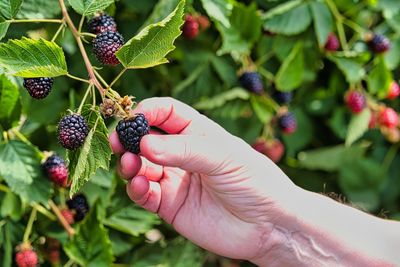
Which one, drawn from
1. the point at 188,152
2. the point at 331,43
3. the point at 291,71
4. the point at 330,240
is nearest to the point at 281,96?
the point at 291,71

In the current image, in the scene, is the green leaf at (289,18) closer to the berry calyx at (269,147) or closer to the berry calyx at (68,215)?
the berry calyx at (269,147)

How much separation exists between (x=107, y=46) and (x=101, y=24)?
12cm

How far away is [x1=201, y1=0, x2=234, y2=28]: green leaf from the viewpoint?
4.43ft

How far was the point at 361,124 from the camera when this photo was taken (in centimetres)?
193

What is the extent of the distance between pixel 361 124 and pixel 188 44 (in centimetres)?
54

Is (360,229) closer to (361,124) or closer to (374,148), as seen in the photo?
(361,124)

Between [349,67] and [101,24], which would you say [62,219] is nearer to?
[101,24]

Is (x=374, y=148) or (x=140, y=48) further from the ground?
(x=140, y=48)

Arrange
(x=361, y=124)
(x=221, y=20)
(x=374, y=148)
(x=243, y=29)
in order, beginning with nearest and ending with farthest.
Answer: (x=221, y=20), (x=243, y=29), (x=361, y=124), (x=374, y=148)

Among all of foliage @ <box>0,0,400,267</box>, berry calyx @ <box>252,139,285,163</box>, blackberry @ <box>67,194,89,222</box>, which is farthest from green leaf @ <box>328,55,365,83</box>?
blackberry @ <box>67,194,89,222</box>

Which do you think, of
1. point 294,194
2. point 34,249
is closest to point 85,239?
point 34,249

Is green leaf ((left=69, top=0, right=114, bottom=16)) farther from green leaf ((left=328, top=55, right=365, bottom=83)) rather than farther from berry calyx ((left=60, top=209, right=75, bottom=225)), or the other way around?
green leaf ((left=328, top=55, right=365, bottom=83))

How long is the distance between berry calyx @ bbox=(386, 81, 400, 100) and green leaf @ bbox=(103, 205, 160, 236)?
76cm

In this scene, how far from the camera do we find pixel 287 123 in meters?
1.83
